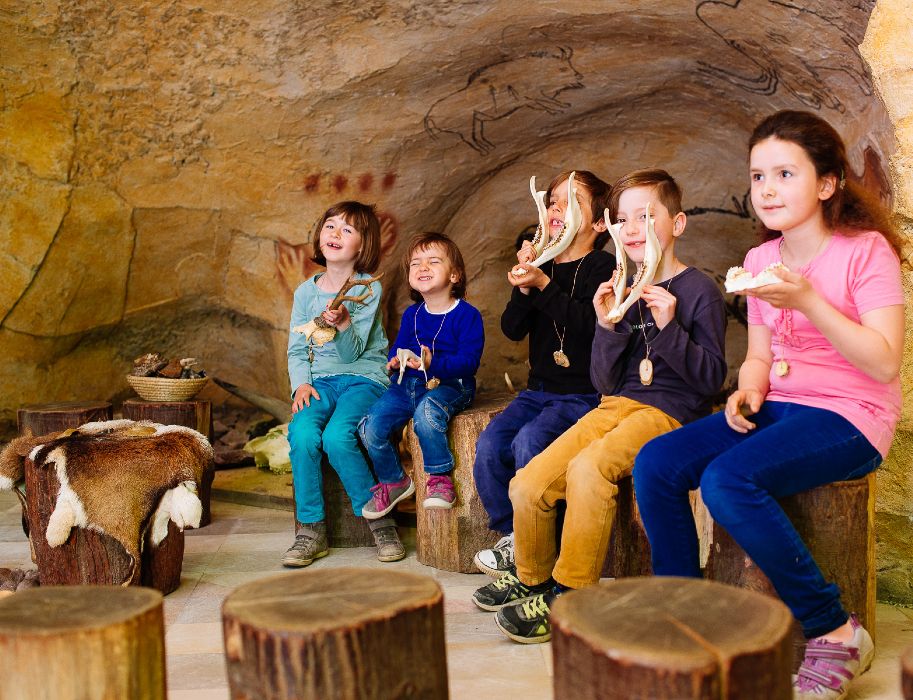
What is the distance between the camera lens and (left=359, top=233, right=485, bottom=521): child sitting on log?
144 inches

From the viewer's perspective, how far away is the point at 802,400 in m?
2.55

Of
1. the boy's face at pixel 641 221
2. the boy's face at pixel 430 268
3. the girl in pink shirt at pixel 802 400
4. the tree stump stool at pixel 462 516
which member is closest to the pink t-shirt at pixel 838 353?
the girl in pink shirt at pixel 802 400

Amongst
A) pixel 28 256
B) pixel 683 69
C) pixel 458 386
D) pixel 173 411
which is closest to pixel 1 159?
pixel 28 256

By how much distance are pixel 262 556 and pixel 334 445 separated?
0.53 meters

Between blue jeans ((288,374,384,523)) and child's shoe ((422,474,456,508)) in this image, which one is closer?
child's shoe ((422,474,456,508))

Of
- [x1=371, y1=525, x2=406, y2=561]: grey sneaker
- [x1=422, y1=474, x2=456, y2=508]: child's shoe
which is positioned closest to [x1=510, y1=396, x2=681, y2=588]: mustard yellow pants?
[x1=422, y1=474, x2=456, y2=508]: child's shoe

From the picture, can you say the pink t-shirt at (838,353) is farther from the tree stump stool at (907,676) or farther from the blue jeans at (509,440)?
the tree stump stool at (907,676)

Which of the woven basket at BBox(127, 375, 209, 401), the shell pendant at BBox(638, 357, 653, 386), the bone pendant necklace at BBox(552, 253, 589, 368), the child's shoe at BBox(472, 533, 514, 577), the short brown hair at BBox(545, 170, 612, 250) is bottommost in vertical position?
the child's shoe at BBox(472, 533, 514, 577)

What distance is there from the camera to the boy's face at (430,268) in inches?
147

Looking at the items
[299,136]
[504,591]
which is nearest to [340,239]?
[299,136]

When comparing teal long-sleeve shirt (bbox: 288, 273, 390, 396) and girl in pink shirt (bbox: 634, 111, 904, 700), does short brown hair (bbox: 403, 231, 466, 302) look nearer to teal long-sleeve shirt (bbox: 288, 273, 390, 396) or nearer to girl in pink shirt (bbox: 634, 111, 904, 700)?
teal long-sleeve shirt (bbox: 288, 273, 390, 396)

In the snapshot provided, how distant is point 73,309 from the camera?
500 cm

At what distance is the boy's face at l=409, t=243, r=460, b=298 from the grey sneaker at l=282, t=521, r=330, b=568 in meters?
0.98

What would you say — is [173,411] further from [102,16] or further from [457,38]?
[457,38]
